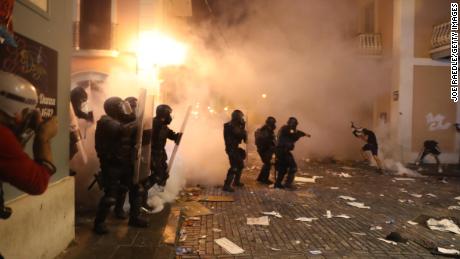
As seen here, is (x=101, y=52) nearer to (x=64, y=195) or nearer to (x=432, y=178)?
(x=64, y=195)

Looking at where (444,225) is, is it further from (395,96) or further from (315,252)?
(395,96)

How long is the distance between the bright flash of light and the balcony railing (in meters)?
7.93

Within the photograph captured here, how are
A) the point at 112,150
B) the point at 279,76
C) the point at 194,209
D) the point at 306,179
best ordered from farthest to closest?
the point at 279,76
the point at 306,179
the point at 194,209
the point at 112,150

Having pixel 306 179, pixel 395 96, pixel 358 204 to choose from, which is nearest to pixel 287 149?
pixel 306 179

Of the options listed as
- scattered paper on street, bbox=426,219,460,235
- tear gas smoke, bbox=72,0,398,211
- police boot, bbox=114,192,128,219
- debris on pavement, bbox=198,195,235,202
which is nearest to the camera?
police boot, bbox=114,192,128,219

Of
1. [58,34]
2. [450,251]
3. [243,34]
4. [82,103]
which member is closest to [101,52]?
[82,103]

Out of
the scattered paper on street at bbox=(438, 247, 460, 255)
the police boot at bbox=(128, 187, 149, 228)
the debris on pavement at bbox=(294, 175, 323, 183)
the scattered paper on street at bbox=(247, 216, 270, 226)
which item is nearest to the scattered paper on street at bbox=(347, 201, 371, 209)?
the scattered paper on street at bbox=(247, 216, 270, 226)

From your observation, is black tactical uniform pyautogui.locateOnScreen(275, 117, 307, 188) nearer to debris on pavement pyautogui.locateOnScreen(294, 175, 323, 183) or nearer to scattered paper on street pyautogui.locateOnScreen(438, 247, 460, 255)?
debris on pavement pyautogui.locateOnScreen(294, 175, 323, 183)

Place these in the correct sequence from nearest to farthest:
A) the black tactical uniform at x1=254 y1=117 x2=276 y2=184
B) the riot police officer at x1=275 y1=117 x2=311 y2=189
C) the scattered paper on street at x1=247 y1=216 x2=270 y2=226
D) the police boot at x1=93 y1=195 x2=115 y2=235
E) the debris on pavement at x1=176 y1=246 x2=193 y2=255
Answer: the debris on pavement at x1=176 y1=246 x2=193 y2=255, the police boot at x1=93 y1=195 x2=115 y2=235, the scattered paper on street at x1=247 y1=216 x2=270 y2=226, the riot police officer at x1=275 y1=117 x2=311 y2=189, the black tactical uniform at x1=254 y1=117 x2=276 y2=184

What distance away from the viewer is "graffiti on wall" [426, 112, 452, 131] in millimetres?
12648

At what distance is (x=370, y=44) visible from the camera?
541 inches

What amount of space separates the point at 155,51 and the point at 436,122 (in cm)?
1008

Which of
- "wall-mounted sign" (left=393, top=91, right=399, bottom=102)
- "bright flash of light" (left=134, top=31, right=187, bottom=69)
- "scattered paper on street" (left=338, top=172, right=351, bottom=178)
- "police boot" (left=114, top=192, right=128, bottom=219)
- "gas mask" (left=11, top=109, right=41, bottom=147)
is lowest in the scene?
"scattered paper on street" (left=338, top=172, right=351, bottom=178)

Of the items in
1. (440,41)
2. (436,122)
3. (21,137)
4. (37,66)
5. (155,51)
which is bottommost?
(21,137)
